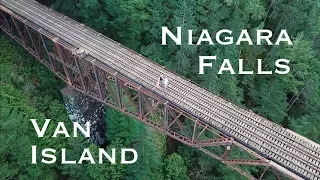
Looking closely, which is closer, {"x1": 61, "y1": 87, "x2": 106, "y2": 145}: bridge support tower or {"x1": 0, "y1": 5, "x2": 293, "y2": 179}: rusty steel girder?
{"x1": 0, "y1": 5, "x2": 293, "y2": 179}: rusty steel girder

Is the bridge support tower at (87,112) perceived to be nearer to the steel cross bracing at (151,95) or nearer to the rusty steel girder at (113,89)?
the rusty steel girder at (113,89)

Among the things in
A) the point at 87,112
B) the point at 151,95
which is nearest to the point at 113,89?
the point at 151,95

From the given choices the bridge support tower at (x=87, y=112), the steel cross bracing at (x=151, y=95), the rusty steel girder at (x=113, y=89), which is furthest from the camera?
the bridge support tower at (x=87, y=112)

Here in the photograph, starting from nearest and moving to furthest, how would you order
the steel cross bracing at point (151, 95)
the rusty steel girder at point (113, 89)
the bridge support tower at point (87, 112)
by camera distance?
1. the steel cross bracing at point (151, 95)
2. the rusty steel girder at point (113, 89)
3. the bridge support tower at point (87, 112)

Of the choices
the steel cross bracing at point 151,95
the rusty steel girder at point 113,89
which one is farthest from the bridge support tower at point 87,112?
the steel cross bracing at point 151,95

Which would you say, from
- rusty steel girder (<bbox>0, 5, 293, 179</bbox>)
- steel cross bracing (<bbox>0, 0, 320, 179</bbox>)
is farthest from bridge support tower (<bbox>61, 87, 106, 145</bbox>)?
steel cross bracing (<bbox>0, 0, 320, 179</bbox>)

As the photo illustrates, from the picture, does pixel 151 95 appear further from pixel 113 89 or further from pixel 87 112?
pixel 87 112

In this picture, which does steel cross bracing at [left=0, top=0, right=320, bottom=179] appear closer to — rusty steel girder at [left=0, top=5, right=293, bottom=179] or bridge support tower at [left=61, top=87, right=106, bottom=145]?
rusty steel girder at [left=0, top=5, right=293, bottom=179]
